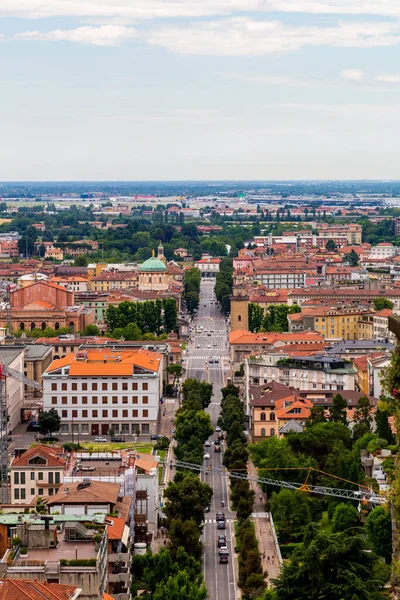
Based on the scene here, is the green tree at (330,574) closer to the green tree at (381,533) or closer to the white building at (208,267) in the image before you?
the green tree at (381,533)

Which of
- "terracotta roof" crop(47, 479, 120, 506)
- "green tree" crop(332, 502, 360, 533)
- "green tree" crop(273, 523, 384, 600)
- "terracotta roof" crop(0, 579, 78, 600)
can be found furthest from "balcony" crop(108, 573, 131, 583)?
"green tree" crop(332, 502, 360, 533)

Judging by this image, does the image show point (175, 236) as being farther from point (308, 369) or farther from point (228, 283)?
point (308, 369)

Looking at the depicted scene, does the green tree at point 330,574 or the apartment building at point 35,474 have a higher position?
the green tree at point 330,574

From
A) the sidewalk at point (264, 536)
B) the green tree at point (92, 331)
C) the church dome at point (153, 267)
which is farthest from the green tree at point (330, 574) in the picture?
the church dome at point (153, 267)

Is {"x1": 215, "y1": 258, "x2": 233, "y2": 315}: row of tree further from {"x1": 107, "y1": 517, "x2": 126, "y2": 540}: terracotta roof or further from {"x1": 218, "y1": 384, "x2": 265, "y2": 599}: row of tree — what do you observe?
{"x1": 107, "y1": 517, "x2": 126, "y2": 540}: terracotta roof

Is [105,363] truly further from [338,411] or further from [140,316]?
[140,316]
